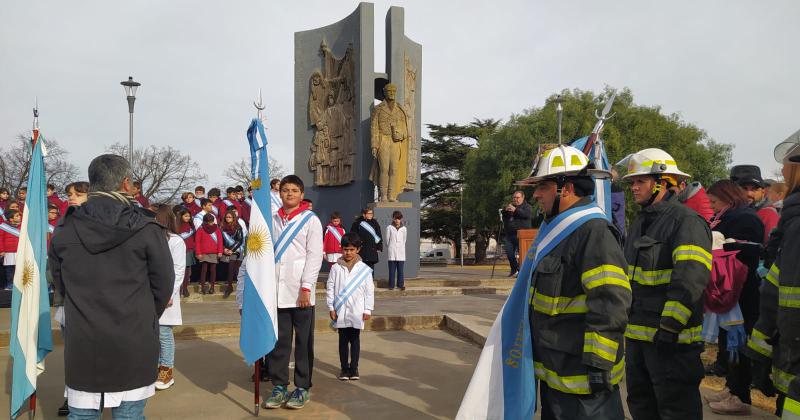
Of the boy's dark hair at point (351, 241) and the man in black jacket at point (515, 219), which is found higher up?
the man in black jacket at point (515, 219)

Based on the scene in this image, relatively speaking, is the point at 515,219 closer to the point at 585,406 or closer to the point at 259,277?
the point at 259,277

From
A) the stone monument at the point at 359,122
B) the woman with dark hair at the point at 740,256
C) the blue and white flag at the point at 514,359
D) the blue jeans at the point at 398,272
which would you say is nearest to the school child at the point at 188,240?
the blue jeans at the point at 398,272

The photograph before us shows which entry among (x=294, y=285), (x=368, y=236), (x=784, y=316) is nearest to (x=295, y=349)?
(x=294, y=285)

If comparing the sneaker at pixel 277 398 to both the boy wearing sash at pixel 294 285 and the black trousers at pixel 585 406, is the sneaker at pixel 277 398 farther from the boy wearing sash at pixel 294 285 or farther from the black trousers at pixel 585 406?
the black trousers at pixel 585 406

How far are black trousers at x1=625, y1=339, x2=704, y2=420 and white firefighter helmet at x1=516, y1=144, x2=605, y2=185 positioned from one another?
134 cm

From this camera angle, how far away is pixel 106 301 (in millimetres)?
3055

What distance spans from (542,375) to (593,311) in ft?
1.71

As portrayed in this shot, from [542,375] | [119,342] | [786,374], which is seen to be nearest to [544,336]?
[542,375]

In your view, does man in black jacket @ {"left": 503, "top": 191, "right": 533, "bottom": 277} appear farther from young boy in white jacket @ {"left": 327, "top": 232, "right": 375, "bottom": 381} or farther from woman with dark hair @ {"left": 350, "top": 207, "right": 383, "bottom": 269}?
young boy in white jacket @ {"left": 327, "top": 232, "right": 375, "bottom": 381}

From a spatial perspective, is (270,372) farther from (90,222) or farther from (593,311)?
(593,311)

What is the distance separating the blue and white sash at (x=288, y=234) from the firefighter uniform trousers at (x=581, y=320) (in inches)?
112

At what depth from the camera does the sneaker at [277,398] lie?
16.8 ft

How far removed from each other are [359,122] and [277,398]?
1136cm

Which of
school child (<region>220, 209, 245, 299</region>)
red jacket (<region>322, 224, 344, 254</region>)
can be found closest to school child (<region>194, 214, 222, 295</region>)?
school child (<region>220, 209, 245, 299</region>)
